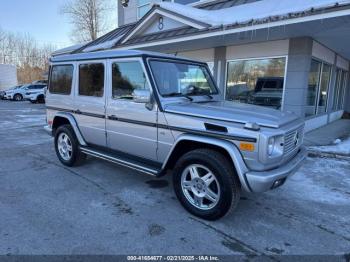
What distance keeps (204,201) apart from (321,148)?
15.9 ft

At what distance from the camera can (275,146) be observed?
3084mm

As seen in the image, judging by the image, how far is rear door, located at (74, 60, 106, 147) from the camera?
4.61 metres

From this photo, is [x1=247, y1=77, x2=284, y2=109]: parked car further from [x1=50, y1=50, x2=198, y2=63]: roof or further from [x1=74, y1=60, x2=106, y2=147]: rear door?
[x1=74, y1=60, x2=106, y2=147]: rear door

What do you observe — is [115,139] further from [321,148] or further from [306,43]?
[306,43]

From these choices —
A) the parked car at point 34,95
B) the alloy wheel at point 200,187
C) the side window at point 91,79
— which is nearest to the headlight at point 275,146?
the alloy wheel at point 200,187

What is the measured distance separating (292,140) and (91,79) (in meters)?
3.39

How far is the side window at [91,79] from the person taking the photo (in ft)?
15.1

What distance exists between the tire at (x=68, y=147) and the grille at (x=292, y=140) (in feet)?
12.2

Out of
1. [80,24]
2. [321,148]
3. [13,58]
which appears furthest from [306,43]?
[13,58]

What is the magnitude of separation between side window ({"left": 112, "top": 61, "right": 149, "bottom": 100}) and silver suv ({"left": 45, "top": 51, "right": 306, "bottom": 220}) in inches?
0.6

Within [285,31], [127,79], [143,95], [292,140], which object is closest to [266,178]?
[292,140]

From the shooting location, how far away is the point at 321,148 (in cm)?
700

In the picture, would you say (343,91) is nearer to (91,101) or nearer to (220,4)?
(220,4)

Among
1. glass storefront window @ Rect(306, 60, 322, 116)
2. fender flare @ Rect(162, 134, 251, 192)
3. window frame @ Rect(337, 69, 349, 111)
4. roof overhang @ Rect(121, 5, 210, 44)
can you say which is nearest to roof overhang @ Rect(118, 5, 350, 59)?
roof overhang @ Rect(121, 5, 210, 44)
